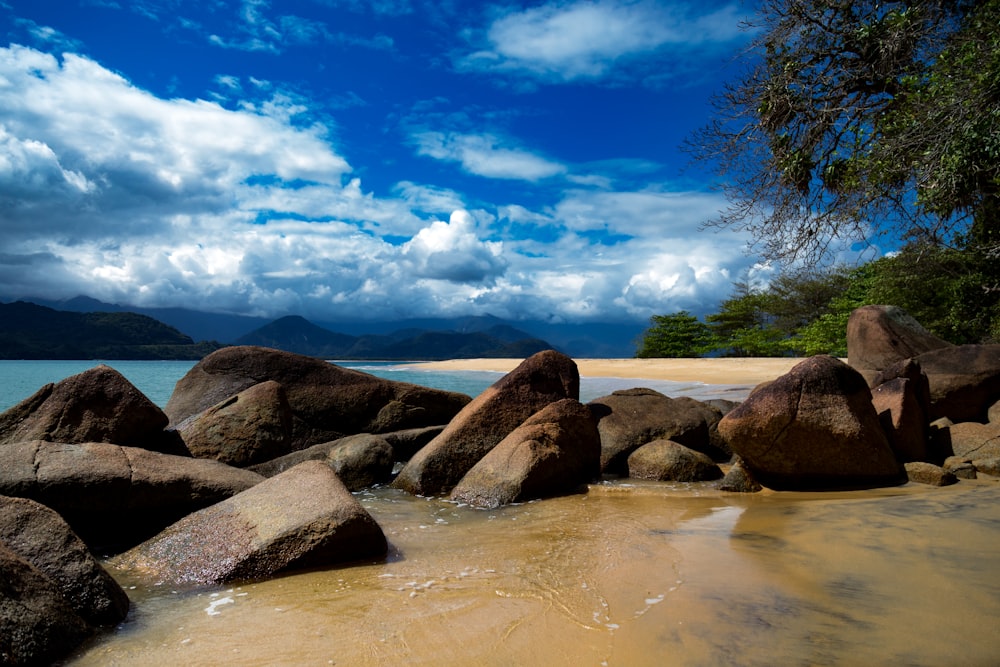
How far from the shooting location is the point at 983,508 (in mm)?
5387

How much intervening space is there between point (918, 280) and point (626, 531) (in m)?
22.3

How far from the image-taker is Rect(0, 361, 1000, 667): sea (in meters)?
3.06

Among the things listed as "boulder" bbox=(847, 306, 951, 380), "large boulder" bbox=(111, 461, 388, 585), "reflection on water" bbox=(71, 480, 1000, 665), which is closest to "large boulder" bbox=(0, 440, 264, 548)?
"large boulder" bbox=(111, 461, 388, 585)

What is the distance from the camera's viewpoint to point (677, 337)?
51.2 m

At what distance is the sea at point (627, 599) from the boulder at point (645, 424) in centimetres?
281

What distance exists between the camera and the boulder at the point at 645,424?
865cm

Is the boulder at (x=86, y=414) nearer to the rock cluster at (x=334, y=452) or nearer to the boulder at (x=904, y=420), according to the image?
the rock cluster at (x=334, y=452)

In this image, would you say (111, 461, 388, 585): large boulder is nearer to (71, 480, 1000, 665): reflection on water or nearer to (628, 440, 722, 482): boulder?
(71, 480, 1000, 665): reflection on water

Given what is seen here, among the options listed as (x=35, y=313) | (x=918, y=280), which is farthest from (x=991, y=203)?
(x=35, y=313)

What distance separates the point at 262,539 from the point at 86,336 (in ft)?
506

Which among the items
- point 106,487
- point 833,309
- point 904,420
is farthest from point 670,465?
point 833,309

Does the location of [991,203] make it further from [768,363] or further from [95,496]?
[768,363]

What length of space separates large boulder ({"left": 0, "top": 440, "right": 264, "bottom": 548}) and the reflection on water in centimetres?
107

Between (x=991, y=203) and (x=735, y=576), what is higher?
(x=991, y=203)
